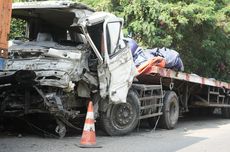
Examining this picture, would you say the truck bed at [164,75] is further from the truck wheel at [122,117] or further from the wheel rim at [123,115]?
the wheel rim at [123,115]

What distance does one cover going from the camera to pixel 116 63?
10.0 meters

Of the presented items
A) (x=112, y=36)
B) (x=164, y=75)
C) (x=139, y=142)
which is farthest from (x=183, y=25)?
(x=139, y=142)

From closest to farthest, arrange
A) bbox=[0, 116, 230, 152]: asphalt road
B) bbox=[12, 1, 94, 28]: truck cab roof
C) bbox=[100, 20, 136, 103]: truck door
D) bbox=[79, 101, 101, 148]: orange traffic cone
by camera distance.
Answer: bbox=[0, 116, 230, 152]: asphalt road
bbox=[79, 101, 101, 148]: orange traffic cone
bbox=[12, 1, 94, 28]: truck cab roof
bbox=[100, 20, 136, 103]: truck door

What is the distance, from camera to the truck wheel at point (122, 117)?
10.1 meters

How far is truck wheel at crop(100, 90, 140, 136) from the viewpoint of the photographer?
1005cm

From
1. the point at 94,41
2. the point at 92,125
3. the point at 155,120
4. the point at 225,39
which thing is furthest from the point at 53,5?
the point at 225,39

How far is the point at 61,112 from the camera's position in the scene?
891 cm

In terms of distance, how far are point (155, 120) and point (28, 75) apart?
4.57m

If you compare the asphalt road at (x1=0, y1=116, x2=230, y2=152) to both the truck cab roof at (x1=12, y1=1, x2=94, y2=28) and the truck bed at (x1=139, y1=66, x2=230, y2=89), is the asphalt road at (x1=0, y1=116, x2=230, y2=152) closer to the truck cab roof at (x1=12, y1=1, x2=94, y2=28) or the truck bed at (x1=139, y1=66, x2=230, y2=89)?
the truck bed at (x1=139, y1=66, x2=230, y2=89)

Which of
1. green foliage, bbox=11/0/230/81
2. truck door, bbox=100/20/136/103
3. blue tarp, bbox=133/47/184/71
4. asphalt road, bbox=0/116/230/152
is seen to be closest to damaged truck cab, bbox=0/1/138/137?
truck door, bbox=100/20/136/103

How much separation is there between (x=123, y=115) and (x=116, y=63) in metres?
1.18

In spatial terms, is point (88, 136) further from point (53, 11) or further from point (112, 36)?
point (53, 11)

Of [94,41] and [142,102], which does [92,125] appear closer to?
[94,41]

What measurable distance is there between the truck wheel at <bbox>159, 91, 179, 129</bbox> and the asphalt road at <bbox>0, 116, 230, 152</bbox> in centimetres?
24
